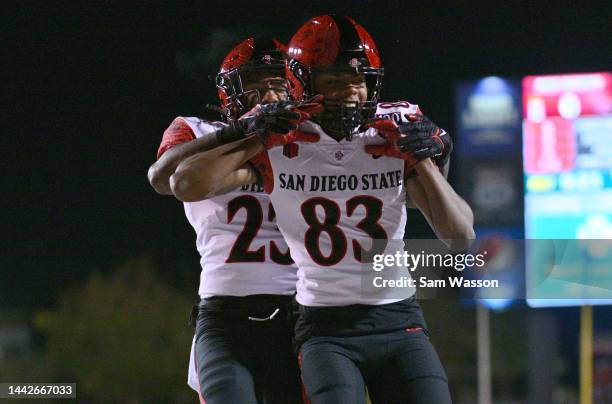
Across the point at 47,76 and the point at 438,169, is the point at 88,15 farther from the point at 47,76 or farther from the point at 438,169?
the point at 438,169

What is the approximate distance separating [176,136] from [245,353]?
643 millimetres

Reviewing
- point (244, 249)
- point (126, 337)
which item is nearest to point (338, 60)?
point (244, 249)

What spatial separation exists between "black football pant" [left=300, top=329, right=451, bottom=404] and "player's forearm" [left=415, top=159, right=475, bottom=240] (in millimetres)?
248

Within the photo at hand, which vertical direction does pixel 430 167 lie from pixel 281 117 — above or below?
below

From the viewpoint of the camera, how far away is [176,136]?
252 centimetres

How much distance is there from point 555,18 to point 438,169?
9355 mm

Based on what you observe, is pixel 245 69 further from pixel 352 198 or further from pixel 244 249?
pixel 352 198

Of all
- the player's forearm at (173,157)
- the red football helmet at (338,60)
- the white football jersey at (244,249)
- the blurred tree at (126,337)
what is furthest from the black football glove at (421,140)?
the blurred tree at (126,337)

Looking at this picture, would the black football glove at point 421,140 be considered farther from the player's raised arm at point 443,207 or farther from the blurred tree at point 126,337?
the blurred tree at point 126,337

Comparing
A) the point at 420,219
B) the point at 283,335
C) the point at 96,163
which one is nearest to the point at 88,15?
the point at 96,163

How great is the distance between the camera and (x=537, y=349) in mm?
9172

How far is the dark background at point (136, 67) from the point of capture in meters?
10.1

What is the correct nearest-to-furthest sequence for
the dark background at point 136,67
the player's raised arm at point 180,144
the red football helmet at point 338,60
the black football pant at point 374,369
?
the black football pant at point 374,369 < the red football helmet at point 338,60 < the player's raised arm at point 180,144 < the dark background at point 136,67

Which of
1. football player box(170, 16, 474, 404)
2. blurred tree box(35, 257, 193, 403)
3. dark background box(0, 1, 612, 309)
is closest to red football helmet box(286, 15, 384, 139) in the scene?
football player box(170, 16, 474, 404)
